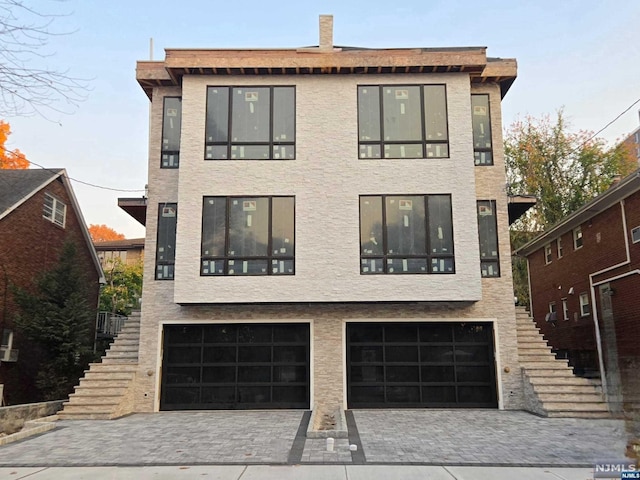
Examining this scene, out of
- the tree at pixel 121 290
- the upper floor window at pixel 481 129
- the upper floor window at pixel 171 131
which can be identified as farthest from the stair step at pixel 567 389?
the tree at pixel 121 290

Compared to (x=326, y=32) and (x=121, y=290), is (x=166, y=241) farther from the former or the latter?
(x=121, y=290)

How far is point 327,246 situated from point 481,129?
5.43m

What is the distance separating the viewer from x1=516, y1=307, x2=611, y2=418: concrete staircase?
11.4m

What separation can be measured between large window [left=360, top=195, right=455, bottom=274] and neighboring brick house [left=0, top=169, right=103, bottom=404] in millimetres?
9468

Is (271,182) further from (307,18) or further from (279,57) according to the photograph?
(307,18)

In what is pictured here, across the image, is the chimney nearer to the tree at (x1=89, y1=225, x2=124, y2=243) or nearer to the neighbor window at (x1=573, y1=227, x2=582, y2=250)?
the neighbor window at (x1=573, y1=227, x2=582, y2=250)

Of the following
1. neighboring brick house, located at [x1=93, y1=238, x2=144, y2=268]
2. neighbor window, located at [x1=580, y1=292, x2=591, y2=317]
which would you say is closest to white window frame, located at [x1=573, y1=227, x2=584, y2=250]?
neighbor window, located at [x1=580, y1=292, x2=591, y2=317]

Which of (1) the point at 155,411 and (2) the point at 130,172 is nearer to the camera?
(1) the point at 155,411

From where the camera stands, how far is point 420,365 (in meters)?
13.1

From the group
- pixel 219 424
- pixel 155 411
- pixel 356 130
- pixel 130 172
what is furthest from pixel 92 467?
pixel 130 172

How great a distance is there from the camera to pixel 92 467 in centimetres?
759

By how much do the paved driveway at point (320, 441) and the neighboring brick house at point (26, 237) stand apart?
4.93 m

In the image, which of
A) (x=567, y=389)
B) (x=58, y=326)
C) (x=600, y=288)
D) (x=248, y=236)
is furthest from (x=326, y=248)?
(x=600, y=288)

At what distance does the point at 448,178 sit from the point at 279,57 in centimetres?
522
